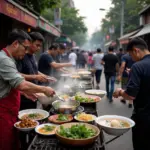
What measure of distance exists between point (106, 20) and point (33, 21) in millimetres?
41307

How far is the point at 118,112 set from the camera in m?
7.03

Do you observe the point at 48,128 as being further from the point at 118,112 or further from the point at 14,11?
the point at 118,112

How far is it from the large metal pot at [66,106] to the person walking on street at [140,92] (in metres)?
0.84

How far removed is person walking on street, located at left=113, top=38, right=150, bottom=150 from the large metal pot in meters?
0.84

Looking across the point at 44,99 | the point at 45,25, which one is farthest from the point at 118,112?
the point at 45,25

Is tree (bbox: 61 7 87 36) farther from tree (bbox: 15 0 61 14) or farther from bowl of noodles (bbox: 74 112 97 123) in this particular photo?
bowl of noodles (bbox: 74 112 97 123)

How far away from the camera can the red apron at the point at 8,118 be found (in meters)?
2.71

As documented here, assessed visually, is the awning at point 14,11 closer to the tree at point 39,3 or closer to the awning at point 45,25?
the awning at point 45,25

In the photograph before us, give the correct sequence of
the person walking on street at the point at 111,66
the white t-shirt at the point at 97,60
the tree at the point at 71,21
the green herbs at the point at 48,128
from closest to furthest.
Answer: the green herbs at the point at 48,128
the person walking on street at the point at 111,66
the white t-shirt at the point at 97,60
the tree at the point at 71,21

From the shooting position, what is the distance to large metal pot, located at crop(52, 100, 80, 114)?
10.6ft

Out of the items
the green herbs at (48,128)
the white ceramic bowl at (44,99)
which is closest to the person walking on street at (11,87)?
the green herbs at (48,128)

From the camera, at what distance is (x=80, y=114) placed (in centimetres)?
317

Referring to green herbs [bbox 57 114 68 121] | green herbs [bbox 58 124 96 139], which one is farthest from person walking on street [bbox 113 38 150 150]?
green herbs [bbox 57 114 68 121]

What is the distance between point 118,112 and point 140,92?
4.36m
